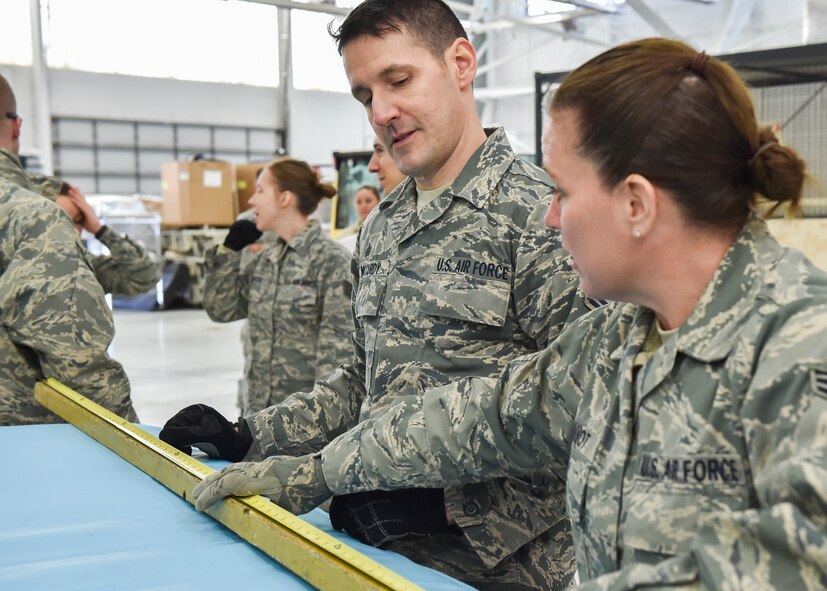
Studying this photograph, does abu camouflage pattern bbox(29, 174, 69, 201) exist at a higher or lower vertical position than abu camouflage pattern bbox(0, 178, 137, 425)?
higher

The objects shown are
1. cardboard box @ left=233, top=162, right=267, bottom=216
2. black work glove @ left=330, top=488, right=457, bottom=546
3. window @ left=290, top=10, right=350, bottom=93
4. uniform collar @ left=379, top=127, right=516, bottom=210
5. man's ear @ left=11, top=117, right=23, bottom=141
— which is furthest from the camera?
window @ left=290, top=10, right=350, bottom=93

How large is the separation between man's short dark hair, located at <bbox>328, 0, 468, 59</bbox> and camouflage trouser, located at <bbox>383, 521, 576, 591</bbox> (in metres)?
0.89

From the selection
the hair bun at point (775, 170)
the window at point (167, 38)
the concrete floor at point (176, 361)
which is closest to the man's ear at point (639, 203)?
the hair bun at point (775, 170)

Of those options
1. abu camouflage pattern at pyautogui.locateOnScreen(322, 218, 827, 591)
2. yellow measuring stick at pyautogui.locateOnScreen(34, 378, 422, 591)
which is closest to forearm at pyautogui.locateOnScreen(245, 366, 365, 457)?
yellow measuring stick at pyautogui.locateOnScreen(34, 378, 422, 591)

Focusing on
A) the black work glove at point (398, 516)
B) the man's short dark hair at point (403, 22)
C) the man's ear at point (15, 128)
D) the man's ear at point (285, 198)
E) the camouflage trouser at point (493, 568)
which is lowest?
the camouflage trouser at point (493, 568)

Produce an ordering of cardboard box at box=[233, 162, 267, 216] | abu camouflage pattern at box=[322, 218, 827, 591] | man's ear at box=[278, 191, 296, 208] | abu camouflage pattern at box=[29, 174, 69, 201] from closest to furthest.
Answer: abu camouflage pattern at box=[322, 218, 827, 591] → abu camouflage pattern at box=[29, 174, 69, 201] → man's ear at box=[278, 191, 296, 208] → cardboard box at box=[233, 162, 267, 216]

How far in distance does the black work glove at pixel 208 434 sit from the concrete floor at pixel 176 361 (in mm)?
4371

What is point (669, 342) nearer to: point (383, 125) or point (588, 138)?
point (588, 138)

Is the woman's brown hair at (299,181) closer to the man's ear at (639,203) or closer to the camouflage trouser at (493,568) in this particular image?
the camouflage trouser at (493,568)

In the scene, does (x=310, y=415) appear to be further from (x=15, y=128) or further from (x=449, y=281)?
(x=15, y=128)

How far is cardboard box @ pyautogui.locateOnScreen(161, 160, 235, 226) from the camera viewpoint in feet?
41.4

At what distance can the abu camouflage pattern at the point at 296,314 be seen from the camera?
3.58 metres

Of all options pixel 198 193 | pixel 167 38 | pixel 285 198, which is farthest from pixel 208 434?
pixel 167 38

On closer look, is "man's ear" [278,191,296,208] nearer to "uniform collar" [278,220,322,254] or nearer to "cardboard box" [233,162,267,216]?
"uniform collar" [278,220,322,254]
